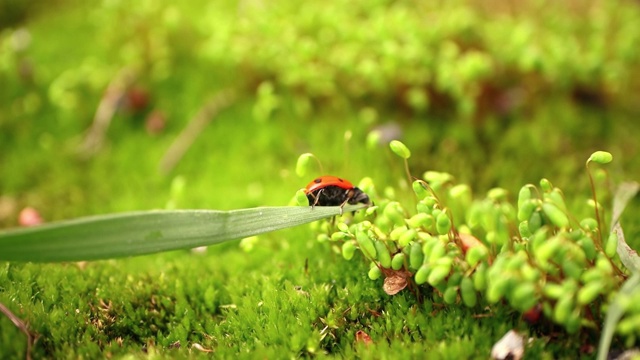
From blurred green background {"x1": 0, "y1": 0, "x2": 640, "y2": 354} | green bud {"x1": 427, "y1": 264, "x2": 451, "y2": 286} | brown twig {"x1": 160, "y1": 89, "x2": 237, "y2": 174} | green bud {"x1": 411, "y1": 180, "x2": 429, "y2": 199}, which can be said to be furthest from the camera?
brown twig {"x1": 160, "y1": 89, "x2": 237, "y2": 174}

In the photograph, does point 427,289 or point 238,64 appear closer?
point 427,289

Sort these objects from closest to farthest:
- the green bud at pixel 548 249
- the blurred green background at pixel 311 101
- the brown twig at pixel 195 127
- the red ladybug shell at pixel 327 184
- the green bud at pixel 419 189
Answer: the green bud at pixel 548 249, the green bud at pixel 419 189, the red ladybug shell at pixel 327 184, the blurred green background at pixel 311 101, the brown twig at pixel 195 127

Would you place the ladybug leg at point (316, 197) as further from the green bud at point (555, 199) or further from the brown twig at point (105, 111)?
the brown twig at point (105, 111)

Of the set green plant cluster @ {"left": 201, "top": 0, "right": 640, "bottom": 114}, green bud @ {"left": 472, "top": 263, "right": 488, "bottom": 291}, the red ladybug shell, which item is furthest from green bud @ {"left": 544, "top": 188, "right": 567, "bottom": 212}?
green plant cluster @ {"left": 201, "top": 0, "right": 640, "bottom": 114}

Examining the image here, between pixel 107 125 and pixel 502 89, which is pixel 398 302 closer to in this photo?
pixel 502 89

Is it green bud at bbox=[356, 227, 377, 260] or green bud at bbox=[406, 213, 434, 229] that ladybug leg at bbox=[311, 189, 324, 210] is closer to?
green bud at bbox=[356, 227, 377, 260]

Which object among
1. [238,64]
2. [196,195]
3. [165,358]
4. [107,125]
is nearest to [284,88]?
[238,64]

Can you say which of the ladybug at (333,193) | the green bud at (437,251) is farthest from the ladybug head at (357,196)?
the green bud at (437,251)
